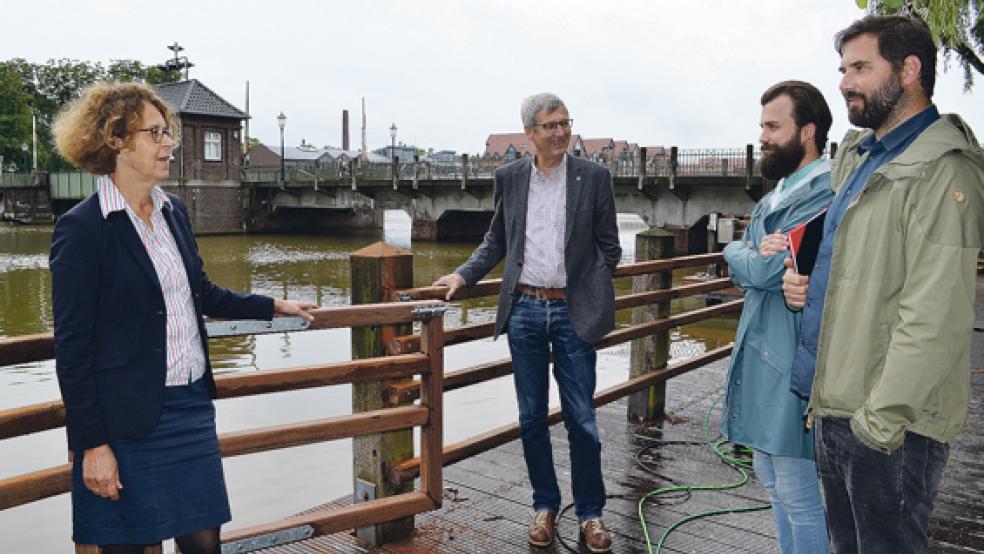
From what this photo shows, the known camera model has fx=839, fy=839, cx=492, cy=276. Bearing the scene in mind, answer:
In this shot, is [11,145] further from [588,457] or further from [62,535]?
[588,457]

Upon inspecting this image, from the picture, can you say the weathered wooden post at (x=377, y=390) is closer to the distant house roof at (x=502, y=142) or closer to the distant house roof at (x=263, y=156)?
the distant house roof at (x=263, y=156)

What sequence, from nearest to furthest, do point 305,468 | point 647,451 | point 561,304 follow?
point 561,304, point 647,451, point 305,468

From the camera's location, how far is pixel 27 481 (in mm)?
2479

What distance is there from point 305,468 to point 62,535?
1.98m

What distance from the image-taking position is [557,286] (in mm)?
3578

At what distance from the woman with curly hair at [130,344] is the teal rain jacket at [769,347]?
166 centimetres

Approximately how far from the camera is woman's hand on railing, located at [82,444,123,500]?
2.10 m

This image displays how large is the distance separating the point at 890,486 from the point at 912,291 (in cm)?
48

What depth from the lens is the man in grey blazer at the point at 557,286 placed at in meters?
3.52

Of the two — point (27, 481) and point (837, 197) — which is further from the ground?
point (837, 197)

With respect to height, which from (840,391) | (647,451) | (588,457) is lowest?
(647,451)

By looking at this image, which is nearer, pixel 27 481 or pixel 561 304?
pixel 27 481

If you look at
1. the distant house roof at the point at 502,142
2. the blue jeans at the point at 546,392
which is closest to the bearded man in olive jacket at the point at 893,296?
the blue jeans at the point at 546,392

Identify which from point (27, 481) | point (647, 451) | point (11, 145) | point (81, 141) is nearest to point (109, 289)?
point (81, 141)
